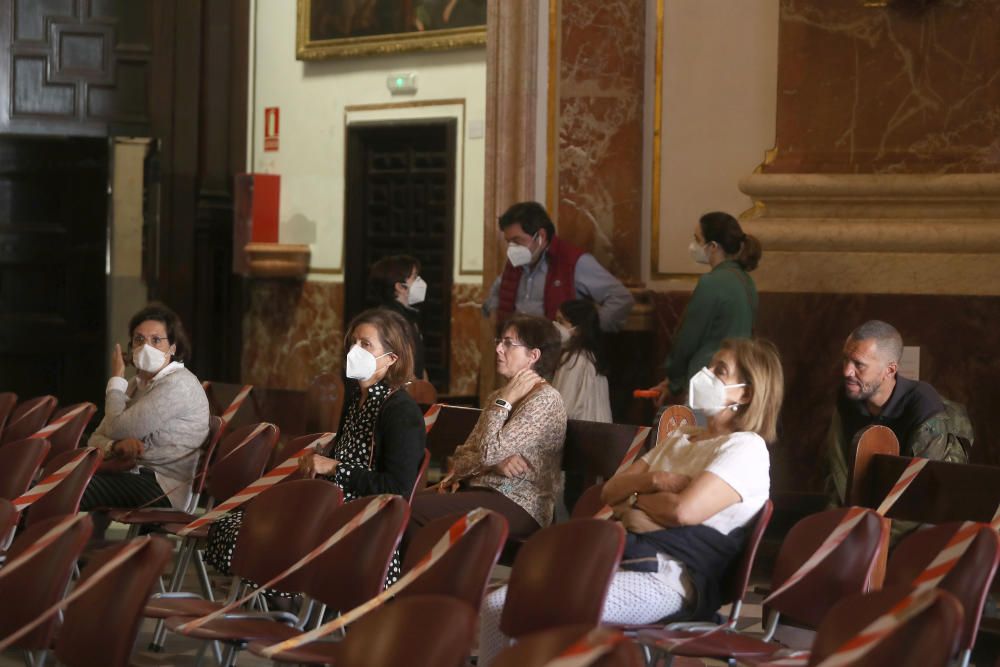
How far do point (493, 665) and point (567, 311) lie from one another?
4.30 meters

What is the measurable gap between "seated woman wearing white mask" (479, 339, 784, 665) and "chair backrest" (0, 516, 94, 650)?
3.47ft

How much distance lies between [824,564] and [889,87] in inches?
142

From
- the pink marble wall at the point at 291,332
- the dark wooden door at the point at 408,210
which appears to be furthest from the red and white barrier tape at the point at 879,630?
the pink marble wall at the point at 291,332

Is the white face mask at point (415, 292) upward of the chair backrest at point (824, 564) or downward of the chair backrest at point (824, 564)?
upward

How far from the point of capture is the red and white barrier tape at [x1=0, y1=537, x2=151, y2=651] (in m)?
3.38

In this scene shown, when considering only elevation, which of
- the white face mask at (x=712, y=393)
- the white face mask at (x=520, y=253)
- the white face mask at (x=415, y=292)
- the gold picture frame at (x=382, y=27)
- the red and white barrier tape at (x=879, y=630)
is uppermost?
the gold picture frame at (x=382, y=27)

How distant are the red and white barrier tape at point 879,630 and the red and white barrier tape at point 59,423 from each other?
4.28 metres

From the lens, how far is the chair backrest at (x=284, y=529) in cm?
412

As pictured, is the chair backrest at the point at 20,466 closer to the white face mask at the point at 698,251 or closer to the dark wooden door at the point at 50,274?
the white face mask at the point at 698,251

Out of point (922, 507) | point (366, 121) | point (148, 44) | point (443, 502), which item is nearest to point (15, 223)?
point (148, 44)

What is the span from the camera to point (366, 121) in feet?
38.8

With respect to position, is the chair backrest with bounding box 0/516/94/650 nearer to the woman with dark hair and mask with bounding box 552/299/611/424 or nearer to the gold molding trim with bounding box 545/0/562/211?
the woman with dark hair and mask with bounding box 552/299/611/424

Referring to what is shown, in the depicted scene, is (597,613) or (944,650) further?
Answer: (597,613)

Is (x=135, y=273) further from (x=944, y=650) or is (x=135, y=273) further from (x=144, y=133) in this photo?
(x=944, y=650)
